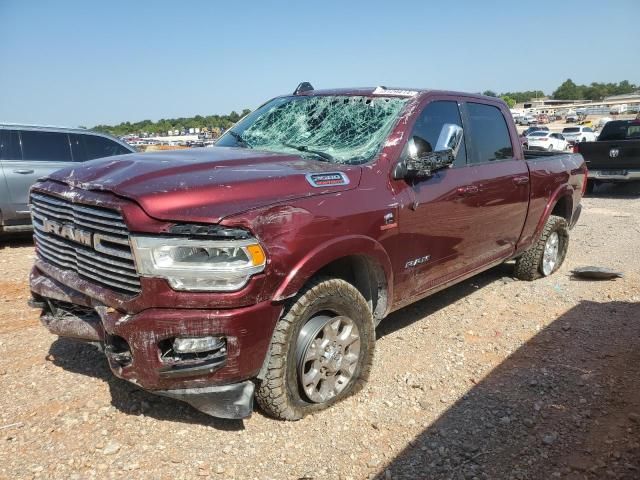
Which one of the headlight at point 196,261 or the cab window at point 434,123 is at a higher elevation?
the cab window at point 434,123

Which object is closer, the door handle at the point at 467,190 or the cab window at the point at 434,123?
the cab window at the point at 434,123

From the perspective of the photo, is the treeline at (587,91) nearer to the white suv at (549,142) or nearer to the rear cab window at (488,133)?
the white suv at (549,142)

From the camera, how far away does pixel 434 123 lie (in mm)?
3930

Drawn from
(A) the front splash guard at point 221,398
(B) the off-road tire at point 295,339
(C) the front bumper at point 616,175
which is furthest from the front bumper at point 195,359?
(C) the front bumper at point 616,175

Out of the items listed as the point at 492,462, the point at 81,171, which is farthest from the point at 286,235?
the point at 492,462

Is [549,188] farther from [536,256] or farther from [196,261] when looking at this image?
[196,261]

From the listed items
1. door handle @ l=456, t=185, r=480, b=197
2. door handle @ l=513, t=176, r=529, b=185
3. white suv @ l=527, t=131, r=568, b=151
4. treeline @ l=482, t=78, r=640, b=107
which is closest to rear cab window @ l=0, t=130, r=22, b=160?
door handle @ l=456, t=185, r=480, b=197

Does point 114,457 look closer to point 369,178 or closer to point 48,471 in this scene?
point 48,471

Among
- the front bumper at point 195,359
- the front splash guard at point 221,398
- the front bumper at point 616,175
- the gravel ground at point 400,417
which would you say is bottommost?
the gravel ground at point 400,417

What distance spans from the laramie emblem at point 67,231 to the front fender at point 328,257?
3.44 ft

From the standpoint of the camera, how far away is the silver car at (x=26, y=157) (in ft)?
23.3

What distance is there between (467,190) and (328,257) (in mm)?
1693

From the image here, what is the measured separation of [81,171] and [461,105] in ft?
9.82

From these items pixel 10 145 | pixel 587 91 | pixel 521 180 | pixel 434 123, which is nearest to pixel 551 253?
pixel 521 180
